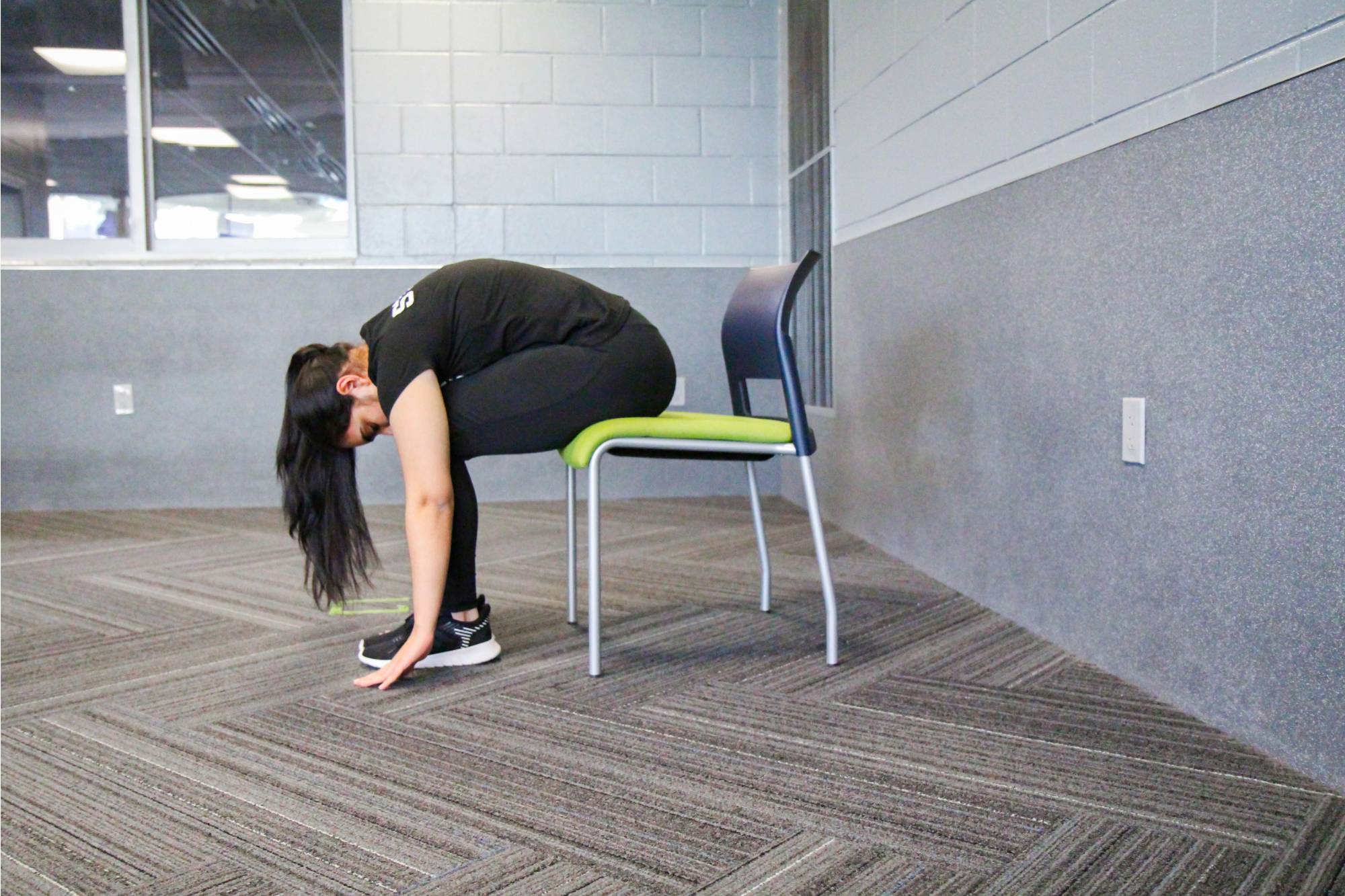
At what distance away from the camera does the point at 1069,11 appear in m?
1.87

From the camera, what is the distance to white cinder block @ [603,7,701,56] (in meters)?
4.08

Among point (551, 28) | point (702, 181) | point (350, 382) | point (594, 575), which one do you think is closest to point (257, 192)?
point (551, 28)

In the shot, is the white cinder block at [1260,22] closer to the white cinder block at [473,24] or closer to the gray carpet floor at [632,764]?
the gray carpet floor at [632,764]

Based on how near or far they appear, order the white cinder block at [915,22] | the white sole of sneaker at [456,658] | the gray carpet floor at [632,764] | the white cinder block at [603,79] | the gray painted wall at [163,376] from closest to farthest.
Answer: the gray carpet floor at [632,764], the white sole of sneaker at [456,658], the white cinder block at [915,22], the gray painted wall at [163,376], the white cinder block at [603,79]

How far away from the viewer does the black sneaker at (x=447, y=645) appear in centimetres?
194

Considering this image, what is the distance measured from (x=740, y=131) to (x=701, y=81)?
23cm

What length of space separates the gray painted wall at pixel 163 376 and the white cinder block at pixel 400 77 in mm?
618

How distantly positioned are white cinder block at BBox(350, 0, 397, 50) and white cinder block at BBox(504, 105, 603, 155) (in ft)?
1.56

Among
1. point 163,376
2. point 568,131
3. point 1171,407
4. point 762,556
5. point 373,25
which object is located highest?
point 373,25

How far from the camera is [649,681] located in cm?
185

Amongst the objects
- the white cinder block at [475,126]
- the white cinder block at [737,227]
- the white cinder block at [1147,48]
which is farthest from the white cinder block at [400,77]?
the white cinder block at [1147,48]

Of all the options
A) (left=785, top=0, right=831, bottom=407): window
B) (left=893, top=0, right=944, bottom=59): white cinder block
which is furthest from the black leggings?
(left=785, top=0, right=831, bottom=407): window

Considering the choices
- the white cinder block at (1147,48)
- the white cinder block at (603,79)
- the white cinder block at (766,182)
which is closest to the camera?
the white cinder block at (1147,48)

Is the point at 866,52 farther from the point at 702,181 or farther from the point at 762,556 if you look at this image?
the point at 762,556
